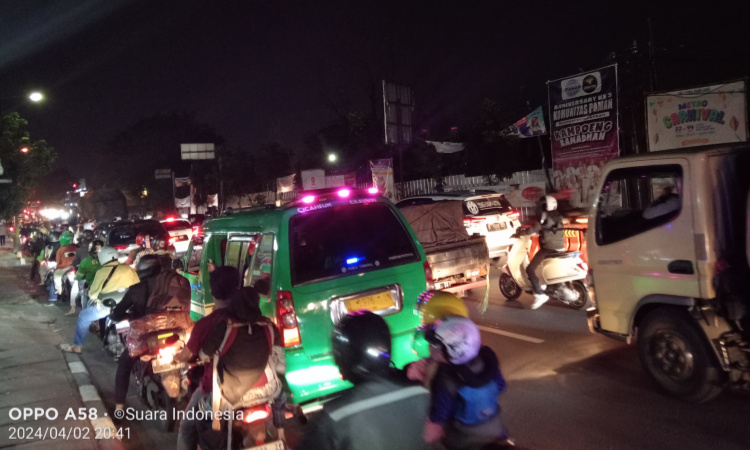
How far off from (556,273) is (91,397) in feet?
22.0

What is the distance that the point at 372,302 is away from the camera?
5.25 metres

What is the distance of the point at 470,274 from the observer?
9578mm

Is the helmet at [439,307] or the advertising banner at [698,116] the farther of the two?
the advertising banner at [698,116]

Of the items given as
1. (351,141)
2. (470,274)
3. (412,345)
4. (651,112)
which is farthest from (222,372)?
(351,141)

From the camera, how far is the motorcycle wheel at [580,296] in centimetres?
943

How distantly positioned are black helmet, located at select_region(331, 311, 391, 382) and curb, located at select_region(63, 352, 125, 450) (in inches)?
127

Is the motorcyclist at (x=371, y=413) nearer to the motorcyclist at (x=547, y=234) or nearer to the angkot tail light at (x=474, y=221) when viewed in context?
the motorcyclist at (x=547, y=234)

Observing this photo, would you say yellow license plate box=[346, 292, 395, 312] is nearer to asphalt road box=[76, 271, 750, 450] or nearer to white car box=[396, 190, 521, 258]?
asphalt road box=[76, 271, 750, 450]

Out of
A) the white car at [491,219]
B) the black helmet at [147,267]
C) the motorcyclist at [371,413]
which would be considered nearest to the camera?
the motorcyclist at [371,413]

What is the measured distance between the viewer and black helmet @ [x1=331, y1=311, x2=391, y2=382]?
302 cm

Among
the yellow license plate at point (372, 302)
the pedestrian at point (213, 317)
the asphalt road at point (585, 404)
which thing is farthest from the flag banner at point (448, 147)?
the pedestrian at point (213, 317)

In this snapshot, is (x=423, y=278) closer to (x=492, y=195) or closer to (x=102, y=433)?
(x=102, y=433)

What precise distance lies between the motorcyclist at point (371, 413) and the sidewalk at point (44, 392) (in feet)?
11.6

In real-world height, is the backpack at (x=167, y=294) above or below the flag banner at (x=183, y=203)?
below
